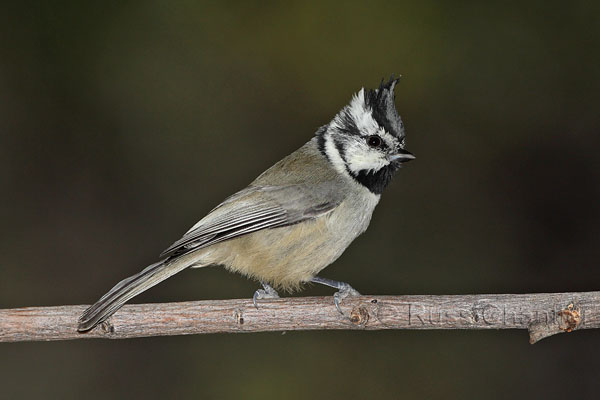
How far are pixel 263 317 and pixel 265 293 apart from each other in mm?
274

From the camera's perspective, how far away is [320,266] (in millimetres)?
3203

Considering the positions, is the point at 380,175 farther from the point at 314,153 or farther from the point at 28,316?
the point at 28,316

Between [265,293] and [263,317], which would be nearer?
[263,317]

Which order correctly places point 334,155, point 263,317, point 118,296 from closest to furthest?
point 118,296
point 263,317
point 334,155

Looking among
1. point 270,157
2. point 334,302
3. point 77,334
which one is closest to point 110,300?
point 77,334

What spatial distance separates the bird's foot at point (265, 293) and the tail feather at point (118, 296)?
1.39 feet

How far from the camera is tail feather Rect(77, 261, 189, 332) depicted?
2.74 metres

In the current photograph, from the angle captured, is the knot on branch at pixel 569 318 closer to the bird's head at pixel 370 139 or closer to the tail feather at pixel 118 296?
the bird's head at pixel 370 139

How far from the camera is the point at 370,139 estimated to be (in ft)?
10.6

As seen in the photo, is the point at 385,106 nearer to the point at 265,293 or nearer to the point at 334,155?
the point at 334,155

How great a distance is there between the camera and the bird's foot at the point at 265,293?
2.98 m

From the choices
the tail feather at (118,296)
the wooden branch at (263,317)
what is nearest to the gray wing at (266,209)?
the tail feather at (118,296)

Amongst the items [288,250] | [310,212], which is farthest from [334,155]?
[288,250]

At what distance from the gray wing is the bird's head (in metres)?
0.18
